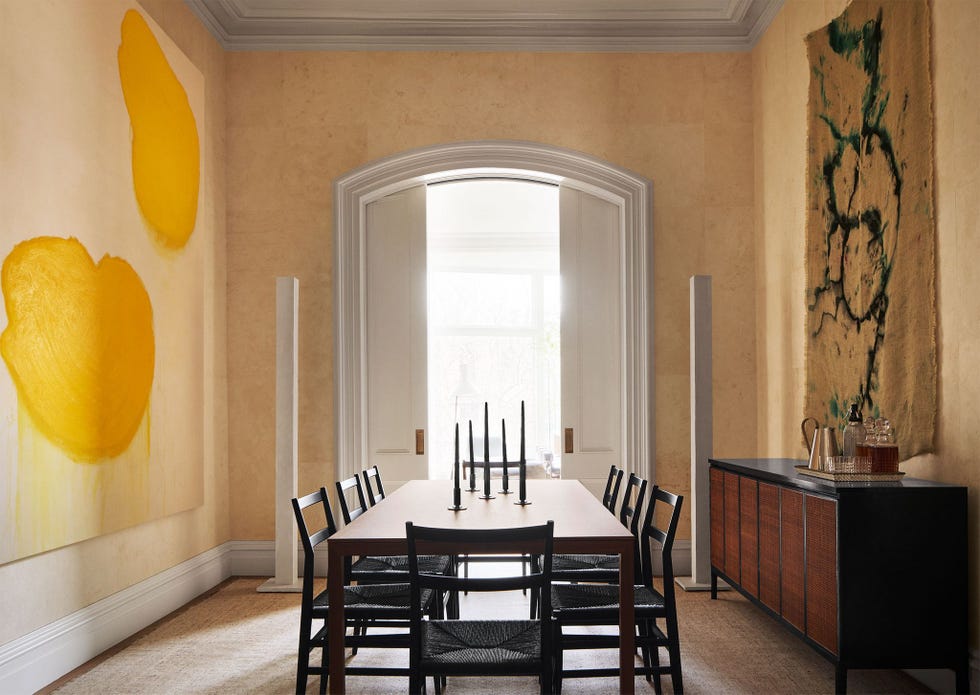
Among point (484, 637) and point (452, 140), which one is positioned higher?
point (452, 140)

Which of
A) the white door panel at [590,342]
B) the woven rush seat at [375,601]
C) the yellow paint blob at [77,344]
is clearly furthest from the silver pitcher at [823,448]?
the yellow paint blob at [77,344]

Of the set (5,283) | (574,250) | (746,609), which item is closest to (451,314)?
(574,250)

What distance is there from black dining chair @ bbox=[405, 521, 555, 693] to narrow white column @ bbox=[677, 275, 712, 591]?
2880 millimetres

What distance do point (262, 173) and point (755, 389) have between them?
4.04 m

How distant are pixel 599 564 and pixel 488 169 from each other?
129 inches

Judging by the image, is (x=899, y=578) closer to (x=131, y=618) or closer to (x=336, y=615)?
(x=336, y=615)

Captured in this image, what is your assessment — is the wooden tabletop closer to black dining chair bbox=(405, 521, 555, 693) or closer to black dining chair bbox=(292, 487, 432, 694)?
black dining chair bbox=(292, 487, 432, 694)

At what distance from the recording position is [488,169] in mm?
6258

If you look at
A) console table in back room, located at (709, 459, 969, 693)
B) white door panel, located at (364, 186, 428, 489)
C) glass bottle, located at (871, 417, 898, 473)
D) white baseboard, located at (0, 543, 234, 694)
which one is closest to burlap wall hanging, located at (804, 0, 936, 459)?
glass bottle, located at (871, 417, 898, 473)

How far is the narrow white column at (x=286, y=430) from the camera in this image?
5.63 meters

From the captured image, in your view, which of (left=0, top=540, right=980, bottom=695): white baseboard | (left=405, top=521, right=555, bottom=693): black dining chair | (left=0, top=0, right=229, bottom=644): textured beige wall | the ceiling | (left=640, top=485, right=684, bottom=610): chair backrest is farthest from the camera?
the ceiling

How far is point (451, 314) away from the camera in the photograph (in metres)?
11.8

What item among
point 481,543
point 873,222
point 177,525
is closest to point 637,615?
point 481,543

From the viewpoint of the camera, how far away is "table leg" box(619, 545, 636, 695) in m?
3.09
